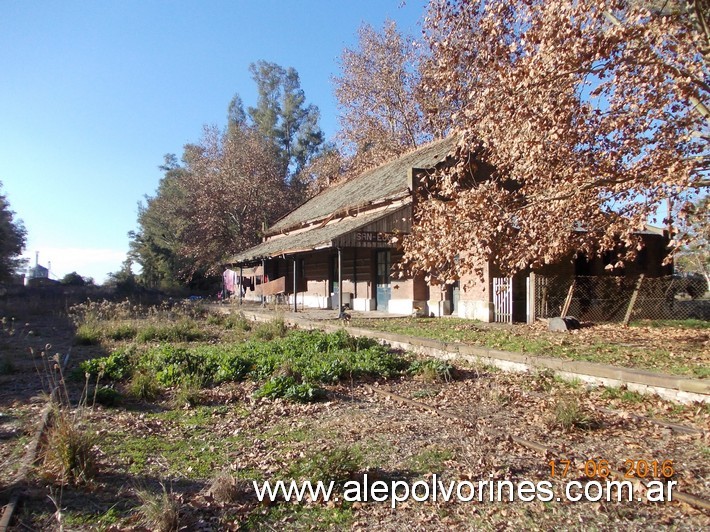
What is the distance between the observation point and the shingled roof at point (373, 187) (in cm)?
1997

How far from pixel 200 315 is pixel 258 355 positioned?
11.8 metres

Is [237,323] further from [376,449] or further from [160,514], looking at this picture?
[160,514]

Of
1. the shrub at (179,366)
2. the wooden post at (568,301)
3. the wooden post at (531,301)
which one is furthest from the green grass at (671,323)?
the shrub at (179,366)

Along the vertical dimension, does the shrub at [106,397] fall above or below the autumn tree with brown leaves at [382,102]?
below

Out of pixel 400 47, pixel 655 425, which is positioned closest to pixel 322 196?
pixel 400 47

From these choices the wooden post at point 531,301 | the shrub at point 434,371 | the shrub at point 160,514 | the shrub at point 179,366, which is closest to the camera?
the shrub at point 160,514

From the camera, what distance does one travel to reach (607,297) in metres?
15.6

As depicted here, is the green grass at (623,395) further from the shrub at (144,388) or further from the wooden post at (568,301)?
the shrub at (144,388)

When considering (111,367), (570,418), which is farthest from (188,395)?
(570,418)

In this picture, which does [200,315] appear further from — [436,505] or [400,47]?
[400,47]

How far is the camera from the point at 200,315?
2095 cm

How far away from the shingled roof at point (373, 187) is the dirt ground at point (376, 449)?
12.4 m

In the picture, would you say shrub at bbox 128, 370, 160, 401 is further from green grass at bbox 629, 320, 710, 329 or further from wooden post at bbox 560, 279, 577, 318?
green grass at bbox 629, 320, 710, 329
